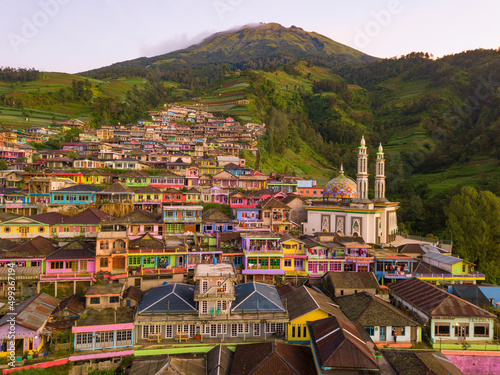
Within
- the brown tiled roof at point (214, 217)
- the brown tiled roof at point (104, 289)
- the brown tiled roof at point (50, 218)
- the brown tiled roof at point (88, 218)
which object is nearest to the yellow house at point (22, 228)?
the brown tiled roof at point (50, 218)

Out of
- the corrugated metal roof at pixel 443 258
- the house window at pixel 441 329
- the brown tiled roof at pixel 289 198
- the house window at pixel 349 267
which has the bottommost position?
the house window at pixel 441 329

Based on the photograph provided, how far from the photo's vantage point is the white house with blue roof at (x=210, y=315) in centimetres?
2169

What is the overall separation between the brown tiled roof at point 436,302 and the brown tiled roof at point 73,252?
2395 cm

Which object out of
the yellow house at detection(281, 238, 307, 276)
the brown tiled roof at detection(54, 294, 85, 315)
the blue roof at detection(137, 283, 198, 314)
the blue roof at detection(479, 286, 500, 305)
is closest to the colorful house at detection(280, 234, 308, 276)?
the yellow house at detection(281, 238, 307, 276)

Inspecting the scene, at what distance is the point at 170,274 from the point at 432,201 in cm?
5081

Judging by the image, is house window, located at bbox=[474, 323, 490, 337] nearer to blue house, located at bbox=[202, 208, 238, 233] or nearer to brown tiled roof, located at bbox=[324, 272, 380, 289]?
brown tiled roof, located at bbox=[324, 272, 380, 289]

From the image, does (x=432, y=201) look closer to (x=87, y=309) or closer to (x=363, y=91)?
(x=87, y=309)

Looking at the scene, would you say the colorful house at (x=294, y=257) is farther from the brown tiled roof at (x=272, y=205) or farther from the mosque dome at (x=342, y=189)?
the mosque dome at (x=342, y=189)

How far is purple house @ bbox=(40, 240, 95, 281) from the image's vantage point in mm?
25750

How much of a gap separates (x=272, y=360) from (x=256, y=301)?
502cm

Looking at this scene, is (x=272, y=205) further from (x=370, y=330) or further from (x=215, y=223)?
(x=370, y=330)

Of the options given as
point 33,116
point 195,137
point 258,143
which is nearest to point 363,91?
point 258,143

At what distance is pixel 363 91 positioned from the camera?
144375mm

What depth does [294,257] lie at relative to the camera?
3055 cm
